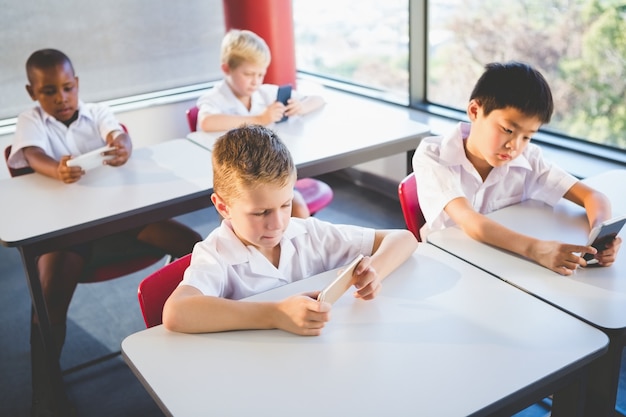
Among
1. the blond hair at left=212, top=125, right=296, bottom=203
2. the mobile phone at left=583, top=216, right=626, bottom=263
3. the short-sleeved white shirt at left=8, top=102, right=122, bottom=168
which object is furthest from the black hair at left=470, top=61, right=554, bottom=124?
the short-sleeved white shirt at left=8, top=102, right=122, bottom=168

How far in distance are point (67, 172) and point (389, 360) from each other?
5.24 feet

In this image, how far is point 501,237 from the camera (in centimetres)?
180

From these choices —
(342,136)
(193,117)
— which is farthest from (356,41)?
(342,136)

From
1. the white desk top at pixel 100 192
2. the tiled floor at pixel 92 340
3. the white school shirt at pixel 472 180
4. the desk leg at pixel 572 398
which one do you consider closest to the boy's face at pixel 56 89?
the white desk top at pixel 100 192

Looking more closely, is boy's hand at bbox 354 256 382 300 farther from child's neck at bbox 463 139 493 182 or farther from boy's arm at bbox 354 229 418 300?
child's neck at bbox 463 139 493 182

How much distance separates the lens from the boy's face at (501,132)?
197 centimetres

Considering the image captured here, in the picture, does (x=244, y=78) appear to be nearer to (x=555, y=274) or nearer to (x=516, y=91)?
(x=516, y=91)

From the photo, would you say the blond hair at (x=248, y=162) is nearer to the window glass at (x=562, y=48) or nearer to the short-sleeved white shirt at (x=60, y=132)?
the short-sleeved white shirt at (x=60, y=132)

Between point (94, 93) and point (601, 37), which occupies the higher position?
point (601, 37)

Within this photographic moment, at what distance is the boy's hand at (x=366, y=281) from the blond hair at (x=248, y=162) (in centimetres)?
26

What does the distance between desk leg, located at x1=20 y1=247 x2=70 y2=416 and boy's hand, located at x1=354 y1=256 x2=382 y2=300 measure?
1073 millimetres

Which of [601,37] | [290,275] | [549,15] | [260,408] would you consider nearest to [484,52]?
[549,15]

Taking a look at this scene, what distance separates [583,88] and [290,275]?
6.58 feet

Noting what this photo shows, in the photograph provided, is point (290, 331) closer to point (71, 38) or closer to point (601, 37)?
point (601, 37)
